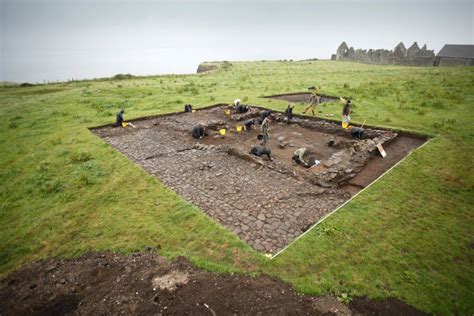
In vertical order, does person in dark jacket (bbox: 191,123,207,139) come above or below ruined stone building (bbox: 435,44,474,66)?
below

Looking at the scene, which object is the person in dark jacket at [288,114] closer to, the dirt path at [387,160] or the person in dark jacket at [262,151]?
the dirt path at [387,160]

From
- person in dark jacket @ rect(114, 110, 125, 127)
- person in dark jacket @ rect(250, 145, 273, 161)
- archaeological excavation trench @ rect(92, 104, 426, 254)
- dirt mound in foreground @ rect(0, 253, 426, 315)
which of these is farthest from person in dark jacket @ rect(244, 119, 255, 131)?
dirt mound in foreground @ rect(0, 253, 426, 315)

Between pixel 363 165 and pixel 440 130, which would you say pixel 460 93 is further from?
pixel 363 165

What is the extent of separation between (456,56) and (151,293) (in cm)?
8425

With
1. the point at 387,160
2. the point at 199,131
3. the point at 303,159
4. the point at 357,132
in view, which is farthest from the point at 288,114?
the point at 387,160

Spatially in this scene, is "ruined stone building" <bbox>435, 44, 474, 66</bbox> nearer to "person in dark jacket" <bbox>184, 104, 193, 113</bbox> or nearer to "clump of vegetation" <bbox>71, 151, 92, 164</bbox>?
"person in dark jacket" <bbox>184, 104, 193, 113</bbox>

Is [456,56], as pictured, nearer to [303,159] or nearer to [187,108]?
[187,108]

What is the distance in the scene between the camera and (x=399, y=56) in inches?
2813

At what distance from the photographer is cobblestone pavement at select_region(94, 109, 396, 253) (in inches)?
343

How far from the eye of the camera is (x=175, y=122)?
69.1 feet

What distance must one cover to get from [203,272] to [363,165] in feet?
32.7

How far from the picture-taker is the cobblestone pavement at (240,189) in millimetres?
8719

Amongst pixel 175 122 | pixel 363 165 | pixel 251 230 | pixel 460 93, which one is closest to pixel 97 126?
pixel 175 122

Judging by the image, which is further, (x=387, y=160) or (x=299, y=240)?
(x=387, y=160)
